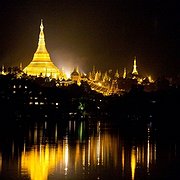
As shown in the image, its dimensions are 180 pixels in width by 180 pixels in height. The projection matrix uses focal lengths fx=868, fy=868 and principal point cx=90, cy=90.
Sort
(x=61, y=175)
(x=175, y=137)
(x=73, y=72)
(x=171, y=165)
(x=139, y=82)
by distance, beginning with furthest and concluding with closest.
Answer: (x=139, y=82) < (x=73, y=72) < (x=175, y=137) < (x=171, y=165) < (x=61, y=175)

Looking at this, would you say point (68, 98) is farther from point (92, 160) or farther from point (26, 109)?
point (92, 160)

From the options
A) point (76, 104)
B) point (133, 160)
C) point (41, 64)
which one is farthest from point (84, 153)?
point (41, 64)

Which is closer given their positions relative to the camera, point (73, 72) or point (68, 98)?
point (68, 98)

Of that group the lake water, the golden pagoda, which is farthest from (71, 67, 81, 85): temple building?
the lake water

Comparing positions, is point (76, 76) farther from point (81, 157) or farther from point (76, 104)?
point (81, 157)

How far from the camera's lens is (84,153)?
1161 inches

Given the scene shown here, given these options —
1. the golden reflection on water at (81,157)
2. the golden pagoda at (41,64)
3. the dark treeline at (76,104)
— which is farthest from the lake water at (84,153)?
the golden pagoda at (41,64)

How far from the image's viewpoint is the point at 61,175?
23.5 meters

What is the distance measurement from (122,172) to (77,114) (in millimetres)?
31510

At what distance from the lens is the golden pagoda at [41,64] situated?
75375mm

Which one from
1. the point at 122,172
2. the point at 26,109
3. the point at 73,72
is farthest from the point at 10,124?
the point at 73,72

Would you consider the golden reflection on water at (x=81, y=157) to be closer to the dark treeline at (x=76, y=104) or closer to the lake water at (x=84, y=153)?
the lake water at (x=84, y=153)

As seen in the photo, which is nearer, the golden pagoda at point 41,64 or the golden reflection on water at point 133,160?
the golden reflection on water at point 133,160

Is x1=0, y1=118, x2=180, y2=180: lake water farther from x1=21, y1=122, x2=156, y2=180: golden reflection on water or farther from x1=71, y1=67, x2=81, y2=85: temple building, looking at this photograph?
x1=71, y1=67, x2=81, y2=85: temple building
